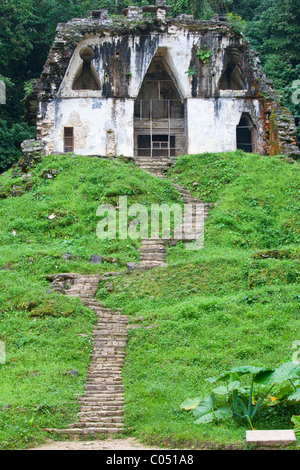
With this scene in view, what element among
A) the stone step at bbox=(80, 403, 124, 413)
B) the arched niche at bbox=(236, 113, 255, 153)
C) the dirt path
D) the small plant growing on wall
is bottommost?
the dirt path

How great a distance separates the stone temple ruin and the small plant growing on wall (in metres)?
0.04

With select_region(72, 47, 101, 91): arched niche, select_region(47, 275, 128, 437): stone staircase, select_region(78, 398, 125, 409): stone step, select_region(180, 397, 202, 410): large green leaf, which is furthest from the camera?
select_region(72, 47, 101, 91): arched niche

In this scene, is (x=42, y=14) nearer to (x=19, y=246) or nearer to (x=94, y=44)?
(x=94, y=44)

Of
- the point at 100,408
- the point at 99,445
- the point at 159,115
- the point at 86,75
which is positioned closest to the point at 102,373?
the point at 100,408

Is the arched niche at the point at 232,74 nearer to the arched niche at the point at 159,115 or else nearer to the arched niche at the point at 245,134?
the arched niche at the point at 245,134

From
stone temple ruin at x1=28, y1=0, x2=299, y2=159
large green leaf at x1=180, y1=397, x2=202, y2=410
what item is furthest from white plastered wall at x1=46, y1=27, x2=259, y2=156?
large green leaf at x1=180, y1=397, x2=202, y2=410

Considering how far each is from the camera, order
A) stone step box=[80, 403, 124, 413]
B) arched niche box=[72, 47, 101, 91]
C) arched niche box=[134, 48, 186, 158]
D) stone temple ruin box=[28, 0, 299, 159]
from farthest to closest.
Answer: arched niche box=[134, 48, 186, 158]
arched niche box=[72, 47, 101, 91]
stone temple ruin box=[28, 0, 299, 159]
stone step box=[80, 403, 124, 413]

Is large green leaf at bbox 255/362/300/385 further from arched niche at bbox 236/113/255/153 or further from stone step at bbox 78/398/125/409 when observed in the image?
arched niche at bbox 236/113/255/153

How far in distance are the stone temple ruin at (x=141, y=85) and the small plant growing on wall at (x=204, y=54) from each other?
0.04 metres

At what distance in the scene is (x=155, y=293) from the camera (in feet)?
51.6

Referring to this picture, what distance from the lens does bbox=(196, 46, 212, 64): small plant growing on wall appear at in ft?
86.0

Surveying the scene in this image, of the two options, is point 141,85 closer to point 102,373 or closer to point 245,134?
point 245,134

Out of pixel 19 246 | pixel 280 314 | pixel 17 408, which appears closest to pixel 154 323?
pixel 280 314

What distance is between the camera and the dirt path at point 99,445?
378 inches
